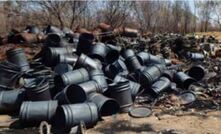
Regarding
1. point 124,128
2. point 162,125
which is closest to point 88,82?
point 124,128

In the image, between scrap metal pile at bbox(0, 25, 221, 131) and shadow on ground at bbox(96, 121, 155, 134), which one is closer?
shadow on ground at bbox(96, 121, 155, 134)

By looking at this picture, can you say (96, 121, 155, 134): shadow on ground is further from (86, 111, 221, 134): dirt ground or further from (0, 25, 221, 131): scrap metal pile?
(0, 25, 221, 131): scrap metal pile

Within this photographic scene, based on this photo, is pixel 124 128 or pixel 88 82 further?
pixel 88 82

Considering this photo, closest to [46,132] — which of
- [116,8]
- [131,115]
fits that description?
[131,115]

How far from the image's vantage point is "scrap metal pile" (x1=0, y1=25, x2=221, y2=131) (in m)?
6.77

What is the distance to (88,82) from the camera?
25.6 ft

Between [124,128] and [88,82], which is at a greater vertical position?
[88,82]

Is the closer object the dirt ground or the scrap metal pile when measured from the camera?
the dirt ground

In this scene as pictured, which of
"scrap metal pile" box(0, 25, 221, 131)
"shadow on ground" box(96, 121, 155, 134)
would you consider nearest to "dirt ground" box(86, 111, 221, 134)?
"shadow on ground" box(96, 121, 155, 134)

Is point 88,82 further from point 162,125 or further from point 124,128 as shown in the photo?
point 162,125

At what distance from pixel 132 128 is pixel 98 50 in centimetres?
360

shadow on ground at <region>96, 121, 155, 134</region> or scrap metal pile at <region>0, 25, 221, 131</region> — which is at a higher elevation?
scrap metal pile at <region>0, 25, 221, 131</region>

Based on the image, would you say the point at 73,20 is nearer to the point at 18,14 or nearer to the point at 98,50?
the point at 18,14

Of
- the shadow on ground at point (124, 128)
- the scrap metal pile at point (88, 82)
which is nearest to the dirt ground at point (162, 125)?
the shadow on ground at point (124, 128)
